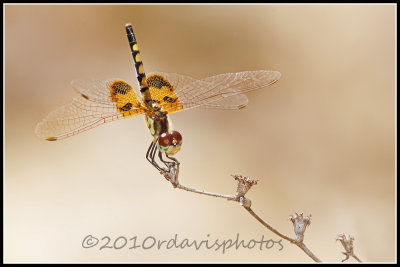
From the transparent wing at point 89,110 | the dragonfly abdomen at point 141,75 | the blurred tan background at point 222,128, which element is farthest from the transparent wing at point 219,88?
the blurred tan background at point 222,128

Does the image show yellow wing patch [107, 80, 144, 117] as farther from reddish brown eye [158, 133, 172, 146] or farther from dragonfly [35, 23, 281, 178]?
reddish brown eye [158, 133, 172, 146]

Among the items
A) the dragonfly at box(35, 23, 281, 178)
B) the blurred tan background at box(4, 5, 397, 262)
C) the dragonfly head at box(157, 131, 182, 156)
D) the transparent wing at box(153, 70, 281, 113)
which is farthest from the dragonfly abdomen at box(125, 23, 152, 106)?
the blurred tan background at box(4, 5, 397, 262)

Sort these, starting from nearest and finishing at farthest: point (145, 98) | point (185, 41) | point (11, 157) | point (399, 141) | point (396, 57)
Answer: point (145, 98)
point (399, 141)
point (396, 57)
point (11, 157)
point (185, 41)

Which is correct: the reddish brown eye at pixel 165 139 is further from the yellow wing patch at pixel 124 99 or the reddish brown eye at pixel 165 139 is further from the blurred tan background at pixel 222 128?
the blurred tan background at pixel 222 128

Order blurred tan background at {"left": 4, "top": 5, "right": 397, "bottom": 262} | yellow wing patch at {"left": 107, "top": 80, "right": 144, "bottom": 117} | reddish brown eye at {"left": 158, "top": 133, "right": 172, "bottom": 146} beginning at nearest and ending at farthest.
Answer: reddish brown eye at {"left": 158, "top": 133, "right": 172, "bottom": 146} < yellow wing patch at {"left": 107, "top": 80, "right": 144, "bottom": 117} < blurred tan background at {"left": 4, "top": 5, "right": 397, "bottom": 262}

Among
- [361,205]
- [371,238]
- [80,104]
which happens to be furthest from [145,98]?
[361,205]

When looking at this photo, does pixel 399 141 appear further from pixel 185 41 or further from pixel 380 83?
pixel 185 41

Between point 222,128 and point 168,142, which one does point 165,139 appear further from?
point 222,128

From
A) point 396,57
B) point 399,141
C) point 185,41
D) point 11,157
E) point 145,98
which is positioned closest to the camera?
point 145,98
